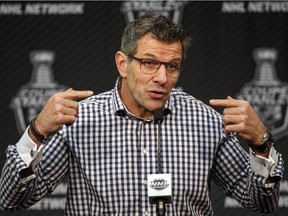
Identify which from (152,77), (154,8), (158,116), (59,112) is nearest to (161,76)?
(152,77)

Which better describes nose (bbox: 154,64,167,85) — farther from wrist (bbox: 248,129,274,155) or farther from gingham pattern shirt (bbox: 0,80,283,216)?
wrist (bbox: 248,129,274,155)

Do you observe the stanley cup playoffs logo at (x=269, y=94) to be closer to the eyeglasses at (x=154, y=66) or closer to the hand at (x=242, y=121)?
the eyeglasses at (x=154, y=66)

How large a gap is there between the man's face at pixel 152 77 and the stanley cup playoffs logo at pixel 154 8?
1.25 metres

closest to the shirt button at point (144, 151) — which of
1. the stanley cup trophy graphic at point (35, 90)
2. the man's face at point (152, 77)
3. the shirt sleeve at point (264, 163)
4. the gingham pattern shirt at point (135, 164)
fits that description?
the gingham pattern shirt at point (135, 164)

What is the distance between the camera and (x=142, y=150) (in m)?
2.59

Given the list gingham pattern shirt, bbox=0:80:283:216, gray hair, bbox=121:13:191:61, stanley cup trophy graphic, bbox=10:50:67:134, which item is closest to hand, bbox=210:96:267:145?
gingham pattern shirt, bbox=0:80:283:216

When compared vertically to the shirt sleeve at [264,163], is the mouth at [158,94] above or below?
above

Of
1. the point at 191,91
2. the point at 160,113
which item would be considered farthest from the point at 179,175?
the point at 191,91

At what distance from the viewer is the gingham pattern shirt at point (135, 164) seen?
2514 mm

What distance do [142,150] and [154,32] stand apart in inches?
16.9

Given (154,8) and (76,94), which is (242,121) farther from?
(154,8)

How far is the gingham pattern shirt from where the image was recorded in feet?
8.25

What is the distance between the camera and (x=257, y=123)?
92.7 inches

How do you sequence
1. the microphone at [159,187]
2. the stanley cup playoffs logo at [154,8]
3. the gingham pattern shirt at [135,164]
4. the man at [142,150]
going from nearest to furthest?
the microphone at [159,187] < the man at [142,150] < the gingham pattern shirt at [135,164] < the stanley cup playoffs logo at [154,8]
